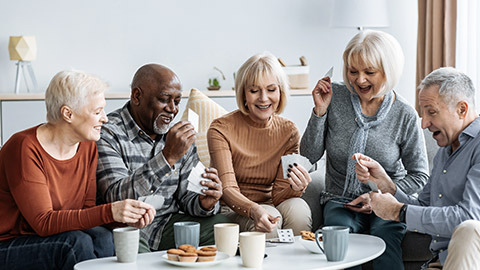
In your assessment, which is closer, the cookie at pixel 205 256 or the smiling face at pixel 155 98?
the cookie at pixel 205 256

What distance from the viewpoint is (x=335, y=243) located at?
1.95m

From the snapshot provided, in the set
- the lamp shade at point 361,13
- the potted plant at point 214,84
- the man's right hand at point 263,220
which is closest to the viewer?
the man's right hand at point 263,220

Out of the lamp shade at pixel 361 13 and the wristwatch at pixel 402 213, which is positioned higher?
the lamp shade at pixel 361 13

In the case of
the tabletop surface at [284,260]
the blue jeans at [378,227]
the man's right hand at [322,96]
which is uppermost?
the man's right hand at [322,96]

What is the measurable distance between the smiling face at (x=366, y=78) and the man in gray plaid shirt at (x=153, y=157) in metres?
0.75

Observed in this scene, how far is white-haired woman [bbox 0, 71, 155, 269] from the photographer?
2.11m

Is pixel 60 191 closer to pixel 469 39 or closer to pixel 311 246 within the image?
pixel 311 246

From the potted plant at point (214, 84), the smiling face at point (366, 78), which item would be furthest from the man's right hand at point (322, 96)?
the potted plant at point (214, 84)

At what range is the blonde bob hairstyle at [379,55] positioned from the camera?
2.71 m

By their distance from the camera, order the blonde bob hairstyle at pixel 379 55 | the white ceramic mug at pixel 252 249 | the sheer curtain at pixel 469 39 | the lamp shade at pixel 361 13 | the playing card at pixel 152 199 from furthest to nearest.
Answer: the lamp shade at pixel 361 13 → the sheer curtain at pixel 469 39 → the blonde bob hairstyle at pixel 379 55 → the playing card at pixel 152 199 → the white ceramic mug at pixel 252 249

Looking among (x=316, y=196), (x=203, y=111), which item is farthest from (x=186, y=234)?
(x=203, y=111)

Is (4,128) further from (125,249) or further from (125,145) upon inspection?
(125,249)

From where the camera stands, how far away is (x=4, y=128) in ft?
14.2

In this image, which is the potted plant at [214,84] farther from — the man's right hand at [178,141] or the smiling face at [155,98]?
the man's right hand at [178,141]
